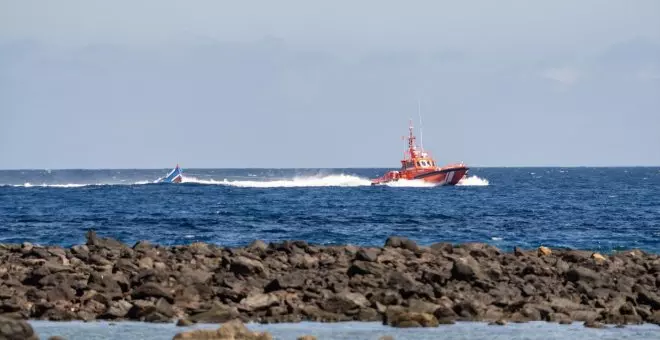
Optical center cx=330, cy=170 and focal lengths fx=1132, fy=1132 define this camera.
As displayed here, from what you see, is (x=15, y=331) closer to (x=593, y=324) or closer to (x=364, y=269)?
(x=364, y=269)

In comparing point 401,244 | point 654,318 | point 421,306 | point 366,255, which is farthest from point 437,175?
point 421,306

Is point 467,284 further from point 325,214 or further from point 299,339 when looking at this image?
point 325,214

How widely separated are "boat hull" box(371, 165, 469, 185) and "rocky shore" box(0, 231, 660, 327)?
79467 mm

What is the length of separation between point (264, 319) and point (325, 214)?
47636 millimetres

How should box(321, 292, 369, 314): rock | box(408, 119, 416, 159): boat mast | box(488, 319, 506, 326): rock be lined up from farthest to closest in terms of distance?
box(408, 119, 416, 159): boat mast, box(321, 292, 369, 314): rock, box(488, 319, 506, 326): rock

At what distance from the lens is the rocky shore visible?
74.3 feet

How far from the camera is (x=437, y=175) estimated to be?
113 m

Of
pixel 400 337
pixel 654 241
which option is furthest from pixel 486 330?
pixel 654 241

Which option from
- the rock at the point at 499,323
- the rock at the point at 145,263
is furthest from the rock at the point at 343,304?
the rock at the point at 145,263

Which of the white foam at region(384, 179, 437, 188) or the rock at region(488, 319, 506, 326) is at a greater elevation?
the white foam at region(384, 179, 437, 188)

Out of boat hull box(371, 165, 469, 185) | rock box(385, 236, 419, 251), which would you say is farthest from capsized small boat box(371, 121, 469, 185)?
rock box(385, 236, 419, 251)

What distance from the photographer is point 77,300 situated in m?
23.9

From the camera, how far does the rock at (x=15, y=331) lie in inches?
712

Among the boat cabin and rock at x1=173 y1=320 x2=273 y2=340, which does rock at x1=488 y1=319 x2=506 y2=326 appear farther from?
the boat cabin
